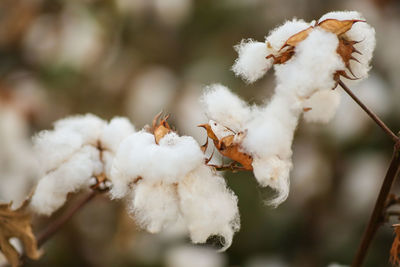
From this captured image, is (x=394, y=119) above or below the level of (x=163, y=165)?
below

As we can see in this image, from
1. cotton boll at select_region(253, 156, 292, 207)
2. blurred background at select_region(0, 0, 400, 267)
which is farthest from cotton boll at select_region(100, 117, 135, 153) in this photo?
blurred background at select_region(0, 0, 400, 267)

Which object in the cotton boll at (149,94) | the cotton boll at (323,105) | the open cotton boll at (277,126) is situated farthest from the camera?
the cotton boll at (149,94)

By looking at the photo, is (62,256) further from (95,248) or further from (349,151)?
(349,151)

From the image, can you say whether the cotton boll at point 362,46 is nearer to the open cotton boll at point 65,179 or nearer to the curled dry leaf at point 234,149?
the curled dry leaf at point 234,149

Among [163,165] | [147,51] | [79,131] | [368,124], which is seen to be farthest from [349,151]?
[163,165]

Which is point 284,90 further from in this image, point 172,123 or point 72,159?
point 172,123

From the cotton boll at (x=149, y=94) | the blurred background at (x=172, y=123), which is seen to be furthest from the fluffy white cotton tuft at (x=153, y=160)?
the cotton boll at (x=149, y=94)

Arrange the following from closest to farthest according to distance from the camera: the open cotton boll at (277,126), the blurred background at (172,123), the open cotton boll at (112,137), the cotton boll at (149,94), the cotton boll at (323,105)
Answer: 1. the open cotton boll at (277,126)
2. the cotton boll at (323,105)
3. the open cotton boll at (112,137)
4. the blurred background at (172,123)
5. the cotton boll at (149,94)
